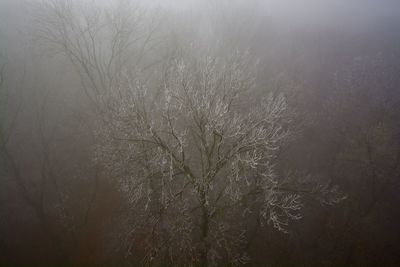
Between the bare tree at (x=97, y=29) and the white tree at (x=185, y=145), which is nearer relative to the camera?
the white tree at (x=185, y=145)

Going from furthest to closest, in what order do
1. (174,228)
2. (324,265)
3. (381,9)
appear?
(381,9) < (324,265) < (174,228)

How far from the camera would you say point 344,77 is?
20.8 meters

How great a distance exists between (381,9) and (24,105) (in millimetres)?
40091

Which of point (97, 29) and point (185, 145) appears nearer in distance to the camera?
point (185, 145)

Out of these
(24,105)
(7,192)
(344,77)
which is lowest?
(7,192)

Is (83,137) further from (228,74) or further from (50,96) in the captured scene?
(228,74)

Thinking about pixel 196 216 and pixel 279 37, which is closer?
pixel 196 216

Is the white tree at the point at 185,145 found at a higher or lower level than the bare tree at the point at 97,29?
lower

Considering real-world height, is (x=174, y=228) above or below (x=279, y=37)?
below

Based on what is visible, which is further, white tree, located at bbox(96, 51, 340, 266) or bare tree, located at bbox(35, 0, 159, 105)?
bare tree, located at bbox(35, 0, 159, 105)

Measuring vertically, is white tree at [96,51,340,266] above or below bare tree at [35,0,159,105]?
below

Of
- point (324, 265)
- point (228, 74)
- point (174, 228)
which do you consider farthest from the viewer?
point (324, 265)

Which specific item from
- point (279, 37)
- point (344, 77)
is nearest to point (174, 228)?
point (344, 77)

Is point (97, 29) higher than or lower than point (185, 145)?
higher
